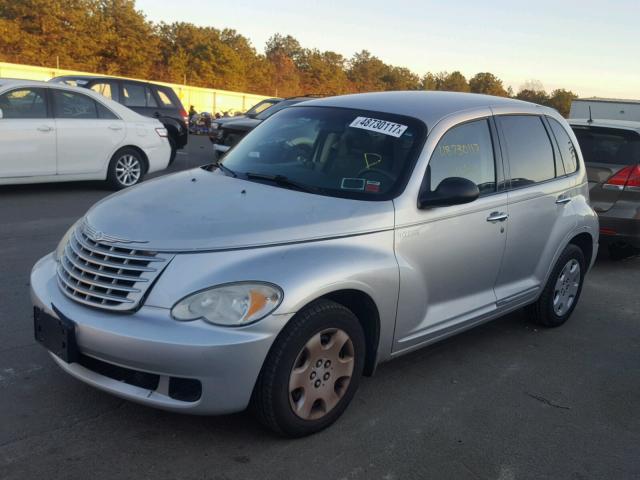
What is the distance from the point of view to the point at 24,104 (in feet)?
28.7

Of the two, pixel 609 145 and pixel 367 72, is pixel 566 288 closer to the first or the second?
pixel 609 145

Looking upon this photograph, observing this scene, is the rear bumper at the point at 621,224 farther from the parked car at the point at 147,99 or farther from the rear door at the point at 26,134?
the parked car at the point at 147,99

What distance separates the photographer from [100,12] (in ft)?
169

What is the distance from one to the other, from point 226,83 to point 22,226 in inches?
2243

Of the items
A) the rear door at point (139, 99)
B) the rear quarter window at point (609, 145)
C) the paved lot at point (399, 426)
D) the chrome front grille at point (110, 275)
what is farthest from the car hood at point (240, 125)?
the chrome front grille at point (110, 275)

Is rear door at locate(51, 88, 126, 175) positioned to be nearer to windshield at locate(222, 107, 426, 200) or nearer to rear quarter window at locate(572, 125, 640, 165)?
windshield at locate(222, 107, 426, 200)

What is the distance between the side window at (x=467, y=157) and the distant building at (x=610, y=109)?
1543 cm

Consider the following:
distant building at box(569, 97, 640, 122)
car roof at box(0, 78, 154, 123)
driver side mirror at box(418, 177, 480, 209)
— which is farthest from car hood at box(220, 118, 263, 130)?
driver side mirror at box(418, 177, 480, 209)

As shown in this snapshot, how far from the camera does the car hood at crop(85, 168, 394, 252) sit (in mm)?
3104

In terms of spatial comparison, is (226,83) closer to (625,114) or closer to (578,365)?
(625,114)

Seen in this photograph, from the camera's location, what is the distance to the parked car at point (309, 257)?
2.92 meters

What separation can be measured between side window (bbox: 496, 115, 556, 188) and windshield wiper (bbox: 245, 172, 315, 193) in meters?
1.55

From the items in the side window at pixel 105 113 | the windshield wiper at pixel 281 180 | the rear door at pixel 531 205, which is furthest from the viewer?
the side window at pixel 105 113

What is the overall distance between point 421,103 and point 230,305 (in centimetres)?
208
